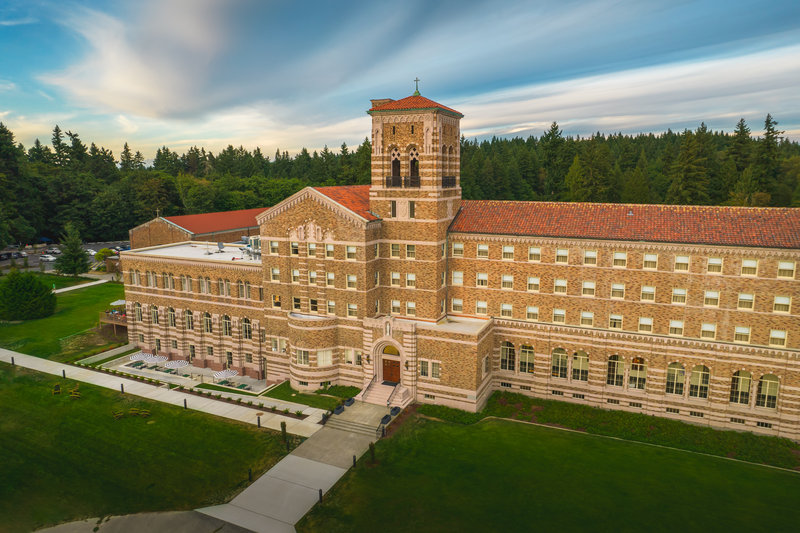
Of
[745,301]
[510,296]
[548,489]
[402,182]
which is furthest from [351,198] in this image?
[745,301]

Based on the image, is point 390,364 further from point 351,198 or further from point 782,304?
point 782,304

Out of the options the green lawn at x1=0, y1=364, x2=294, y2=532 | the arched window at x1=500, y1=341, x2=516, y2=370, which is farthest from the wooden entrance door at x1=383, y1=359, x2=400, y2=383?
the green lawn at x1=0, y1=364, x2=294, y2=532

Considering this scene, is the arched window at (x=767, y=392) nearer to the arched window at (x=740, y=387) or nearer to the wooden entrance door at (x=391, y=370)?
the arched window at (x=740, y=387)

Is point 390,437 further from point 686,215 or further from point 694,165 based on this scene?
point 694,165

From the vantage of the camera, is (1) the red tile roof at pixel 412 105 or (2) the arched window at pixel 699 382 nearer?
(2) the arched window at pixel 699 382

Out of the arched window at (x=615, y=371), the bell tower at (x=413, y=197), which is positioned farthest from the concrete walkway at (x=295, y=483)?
the arched window at (x=615, y=371)

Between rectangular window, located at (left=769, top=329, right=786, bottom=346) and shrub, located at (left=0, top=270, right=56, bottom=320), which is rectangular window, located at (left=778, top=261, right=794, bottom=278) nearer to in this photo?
rectangular window, located at (left=769, top=329, right=786, bottom=346)
